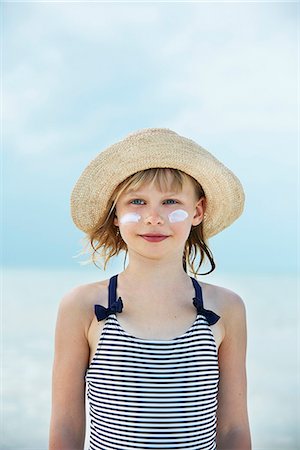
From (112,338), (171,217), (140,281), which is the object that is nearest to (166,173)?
(171,217)

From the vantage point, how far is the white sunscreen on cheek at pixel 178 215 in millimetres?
2224

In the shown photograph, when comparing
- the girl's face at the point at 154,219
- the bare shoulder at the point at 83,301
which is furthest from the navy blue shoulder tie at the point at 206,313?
the bare shoulder at the point at 83,301

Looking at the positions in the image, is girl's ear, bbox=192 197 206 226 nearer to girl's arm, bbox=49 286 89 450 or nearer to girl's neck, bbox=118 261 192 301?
girl's neck, bbox=118 261 192 301

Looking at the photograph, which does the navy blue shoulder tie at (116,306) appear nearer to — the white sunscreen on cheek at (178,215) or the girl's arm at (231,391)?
the girl's arm at (231,391)

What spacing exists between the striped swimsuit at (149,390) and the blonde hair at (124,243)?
32 cm

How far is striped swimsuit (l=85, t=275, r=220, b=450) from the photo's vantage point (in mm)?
2117

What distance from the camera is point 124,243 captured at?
2.51m

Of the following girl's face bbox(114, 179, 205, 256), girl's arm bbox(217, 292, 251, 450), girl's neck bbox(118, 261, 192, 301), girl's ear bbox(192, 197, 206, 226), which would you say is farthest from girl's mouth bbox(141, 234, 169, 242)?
girl's arm bbox(217, 292, 251, 450)

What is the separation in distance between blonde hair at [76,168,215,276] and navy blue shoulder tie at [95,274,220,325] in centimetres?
16

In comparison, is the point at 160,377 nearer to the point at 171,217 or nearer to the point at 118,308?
the point at 118,308

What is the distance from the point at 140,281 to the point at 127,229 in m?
0.21

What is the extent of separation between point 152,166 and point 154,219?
199mm

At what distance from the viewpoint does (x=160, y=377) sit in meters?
2.13

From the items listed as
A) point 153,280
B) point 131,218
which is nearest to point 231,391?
point 153,280
